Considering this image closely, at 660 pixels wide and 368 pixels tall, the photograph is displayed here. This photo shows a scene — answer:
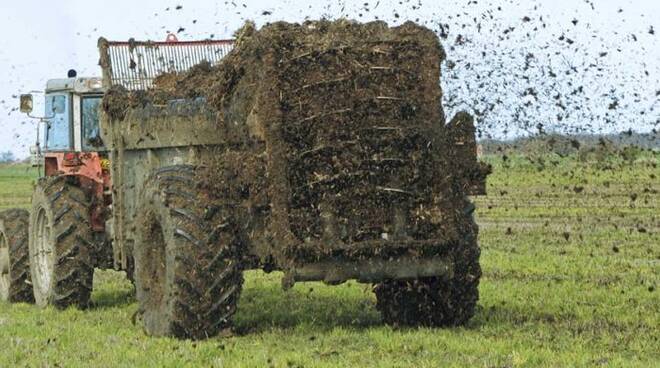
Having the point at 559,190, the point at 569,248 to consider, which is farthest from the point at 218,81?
the point at 559,190

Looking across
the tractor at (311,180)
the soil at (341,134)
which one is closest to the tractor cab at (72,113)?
the tractor at (311,180)

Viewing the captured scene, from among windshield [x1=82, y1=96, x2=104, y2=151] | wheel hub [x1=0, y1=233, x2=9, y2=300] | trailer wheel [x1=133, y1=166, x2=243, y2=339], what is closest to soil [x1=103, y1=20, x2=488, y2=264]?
trailer wheel [x1=133, y1=166, x2=243, y2=339]

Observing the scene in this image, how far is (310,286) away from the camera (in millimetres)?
16156

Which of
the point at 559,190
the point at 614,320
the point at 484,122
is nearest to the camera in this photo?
the point at 614,320

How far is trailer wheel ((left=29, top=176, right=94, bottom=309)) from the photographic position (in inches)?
558

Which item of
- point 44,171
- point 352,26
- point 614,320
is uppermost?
Answer: point 352,26

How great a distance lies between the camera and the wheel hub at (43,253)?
49.2 ft

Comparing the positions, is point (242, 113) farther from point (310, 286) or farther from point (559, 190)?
point (559, 190)

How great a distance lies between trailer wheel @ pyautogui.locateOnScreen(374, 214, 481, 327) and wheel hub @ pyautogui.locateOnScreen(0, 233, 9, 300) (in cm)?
568

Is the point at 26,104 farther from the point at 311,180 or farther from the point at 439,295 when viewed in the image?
the point at 439,295

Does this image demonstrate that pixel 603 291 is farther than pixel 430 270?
Yes

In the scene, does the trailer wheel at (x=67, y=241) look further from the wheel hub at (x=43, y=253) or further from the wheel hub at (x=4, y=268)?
the wheel hub at (x=4, y=268)

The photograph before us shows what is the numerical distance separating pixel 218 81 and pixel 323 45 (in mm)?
1133

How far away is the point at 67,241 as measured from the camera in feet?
46.5
